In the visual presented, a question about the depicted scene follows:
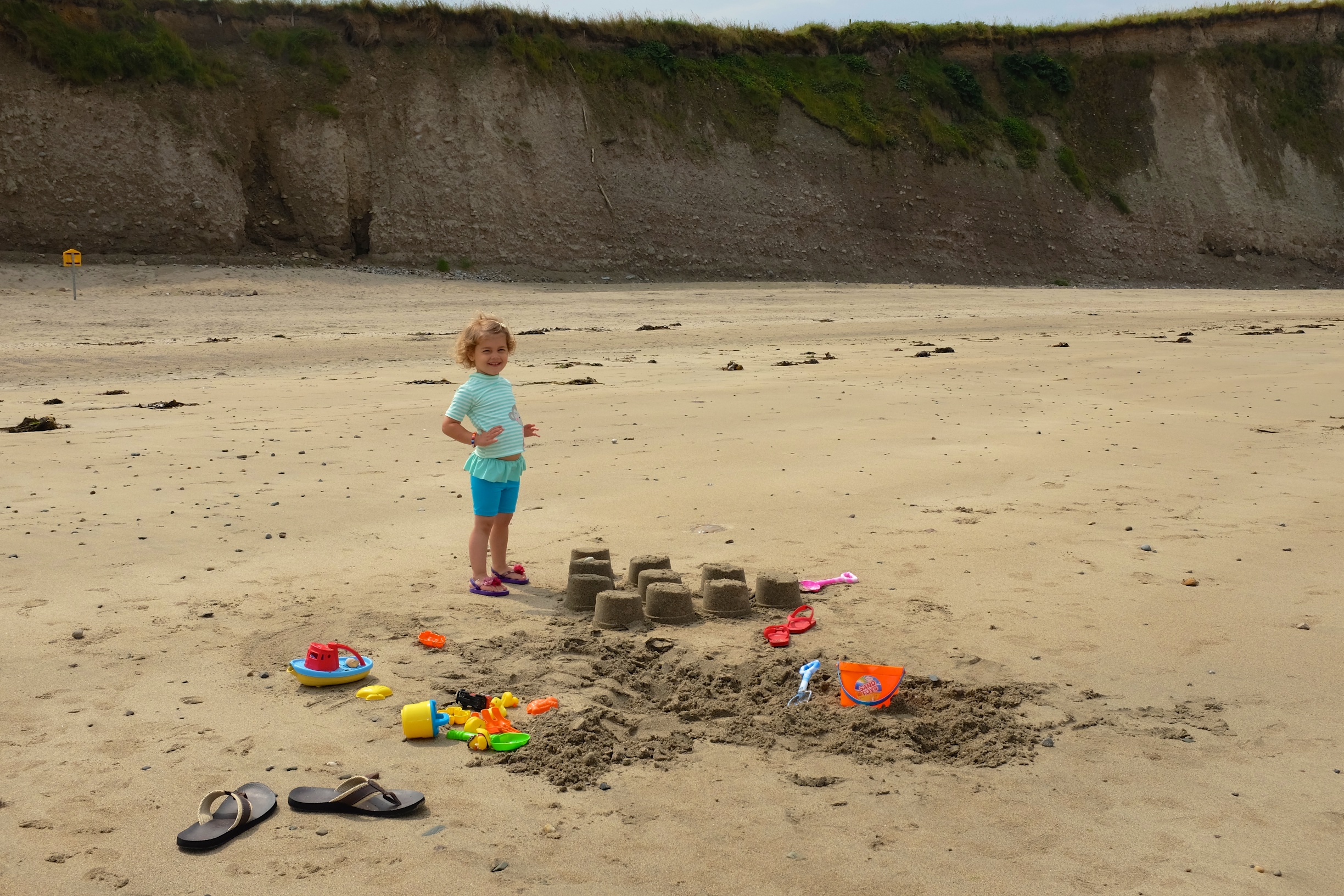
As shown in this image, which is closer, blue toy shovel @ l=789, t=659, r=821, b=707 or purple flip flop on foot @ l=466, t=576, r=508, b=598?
blue toy shovel @ l=789, t=659, r=821, b=707

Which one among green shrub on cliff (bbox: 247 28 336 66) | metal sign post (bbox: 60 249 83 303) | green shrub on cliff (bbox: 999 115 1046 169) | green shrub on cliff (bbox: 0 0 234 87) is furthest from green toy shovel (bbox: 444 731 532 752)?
green shrub on cliff (bbox: 999 115 1046 169)

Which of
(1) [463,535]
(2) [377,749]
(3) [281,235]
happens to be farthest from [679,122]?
(2) [377,749]

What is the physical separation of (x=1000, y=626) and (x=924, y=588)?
573mm

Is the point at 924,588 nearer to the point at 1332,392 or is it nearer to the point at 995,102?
the point at 1332,392

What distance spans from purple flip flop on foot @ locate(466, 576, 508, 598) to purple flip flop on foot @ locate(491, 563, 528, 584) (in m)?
0.07

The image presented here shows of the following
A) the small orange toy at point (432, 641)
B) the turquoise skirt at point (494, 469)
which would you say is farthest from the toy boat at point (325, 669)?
the turquoise skirt at point (494, 469)

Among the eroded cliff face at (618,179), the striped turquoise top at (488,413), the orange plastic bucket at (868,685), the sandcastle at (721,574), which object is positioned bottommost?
the orange plastic bucket at (868,685)

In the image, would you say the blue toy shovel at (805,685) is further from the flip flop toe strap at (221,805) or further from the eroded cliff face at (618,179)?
the eroded cliff face at (618,179)

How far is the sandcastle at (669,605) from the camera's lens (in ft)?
16.5

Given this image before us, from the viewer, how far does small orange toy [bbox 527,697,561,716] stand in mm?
4031

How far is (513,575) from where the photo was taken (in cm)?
556

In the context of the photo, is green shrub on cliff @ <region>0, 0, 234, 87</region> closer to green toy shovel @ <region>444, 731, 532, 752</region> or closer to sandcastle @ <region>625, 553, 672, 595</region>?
sandcastle @ <region>625, 553, 672, 595</region>

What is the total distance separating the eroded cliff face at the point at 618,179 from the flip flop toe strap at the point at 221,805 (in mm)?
25246

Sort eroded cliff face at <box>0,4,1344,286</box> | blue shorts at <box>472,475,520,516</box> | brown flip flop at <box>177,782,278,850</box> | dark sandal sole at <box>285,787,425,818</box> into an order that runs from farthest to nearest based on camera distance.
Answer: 1. eroded cliff face at <box>0,4,1344,286</box>
2. blue shorts at <box>472,475,520,516</box>
3. dark sandal sole at <box>285,787,425,818</box>
4. brown flip flop at <box>177,782,278,850</box>
